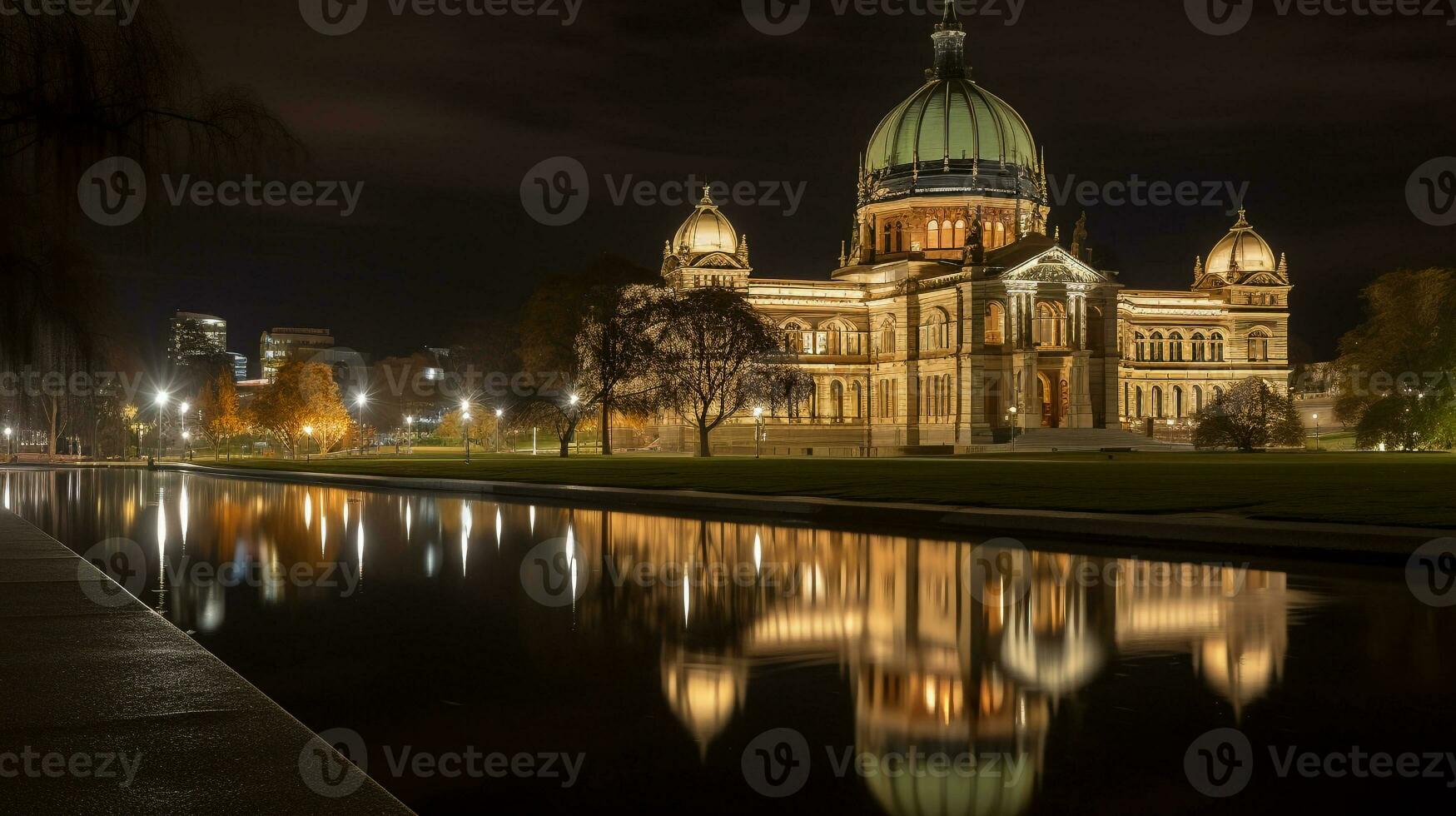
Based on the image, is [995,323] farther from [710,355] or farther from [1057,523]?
[1057,523]

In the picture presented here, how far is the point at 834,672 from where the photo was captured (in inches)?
457

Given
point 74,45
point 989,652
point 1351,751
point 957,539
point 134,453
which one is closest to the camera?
point 1351,751

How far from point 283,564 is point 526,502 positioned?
18545 millimetres

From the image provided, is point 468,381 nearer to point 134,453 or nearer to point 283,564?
point 134,453

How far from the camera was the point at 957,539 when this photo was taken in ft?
83.8

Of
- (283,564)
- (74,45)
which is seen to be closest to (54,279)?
(74,45)

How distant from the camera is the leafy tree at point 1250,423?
83875mm

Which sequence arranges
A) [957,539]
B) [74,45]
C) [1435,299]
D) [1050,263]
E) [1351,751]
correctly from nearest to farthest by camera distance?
[1351,751] < [74,45] < [957,539] < [1435,299] < [1050,263]
